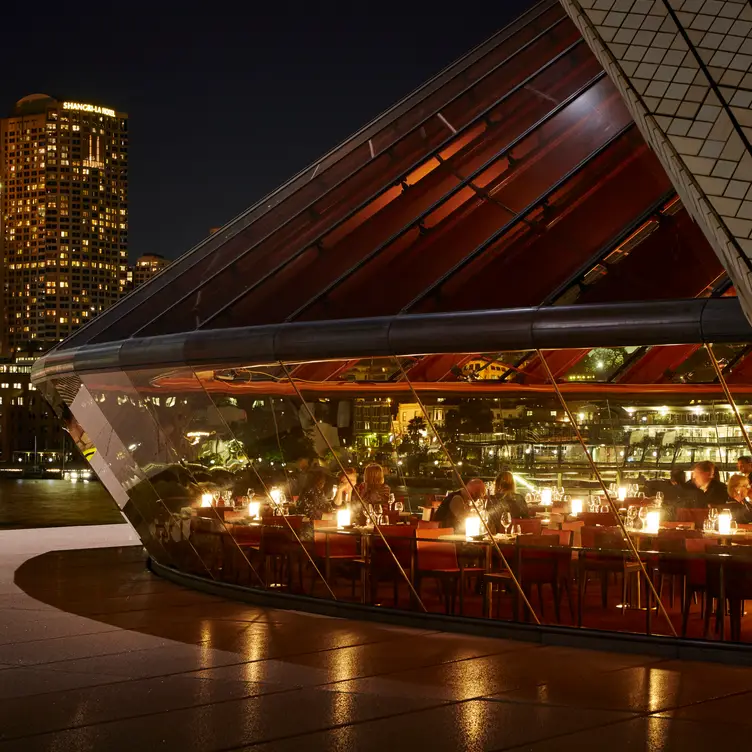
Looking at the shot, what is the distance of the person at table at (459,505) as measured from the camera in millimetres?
12766

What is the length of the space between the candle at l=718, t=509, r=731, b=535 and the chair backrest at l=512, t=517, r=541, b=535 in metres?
1.92

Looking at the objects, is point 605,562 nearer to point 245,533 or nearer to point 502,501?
point 502,501

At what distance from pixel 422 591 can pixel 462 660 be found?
2075mm

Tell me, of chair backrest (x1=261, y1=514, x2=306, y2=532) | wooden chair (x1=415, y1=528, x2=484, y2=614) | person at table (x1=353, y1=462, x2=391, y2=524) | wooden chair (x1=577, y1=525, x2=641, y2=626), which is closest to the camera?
wooden chair (x1=577, y1=525, x2=641, y2=626)

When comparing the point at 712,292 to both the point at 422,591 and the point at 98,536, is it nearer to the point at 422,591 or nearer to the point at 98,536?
the point at 422,591

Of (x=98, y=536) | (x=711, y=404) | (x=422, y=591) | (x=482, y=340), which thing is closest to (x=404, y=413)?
(x=482, y=340)

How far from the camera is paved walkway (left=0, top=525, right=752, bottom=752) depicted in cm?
866

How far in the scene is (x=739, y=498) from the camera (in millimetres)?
12445

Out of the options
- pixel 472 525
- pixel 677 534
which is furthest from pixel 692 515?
pixel 472 525

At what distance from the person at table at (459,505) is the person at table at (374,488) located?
613mm

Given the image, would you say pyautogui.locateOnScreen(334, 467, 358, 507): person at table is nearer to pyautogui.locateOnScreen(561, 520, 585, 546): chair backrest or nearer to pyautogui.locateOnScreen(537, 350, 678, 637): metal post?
pyautogui.locateOnScreen(561, 520, 585, 546): chair backrest

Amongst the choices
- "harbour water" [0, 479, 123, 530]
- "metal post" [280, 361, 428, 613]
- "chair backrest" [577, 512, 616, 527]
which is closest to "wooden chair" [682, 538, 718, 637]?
"chair backrest" [577, 512, 616, 527]

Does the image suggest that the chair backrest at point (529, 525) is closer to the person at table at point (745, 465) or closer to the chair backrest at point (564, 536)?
the chair backrest at point (564, 536)

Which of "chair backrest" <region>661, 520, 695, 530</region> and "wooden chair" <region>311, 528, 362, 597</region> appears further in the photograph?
"wooden chair" <region>311, 528, 362, 597</region>
